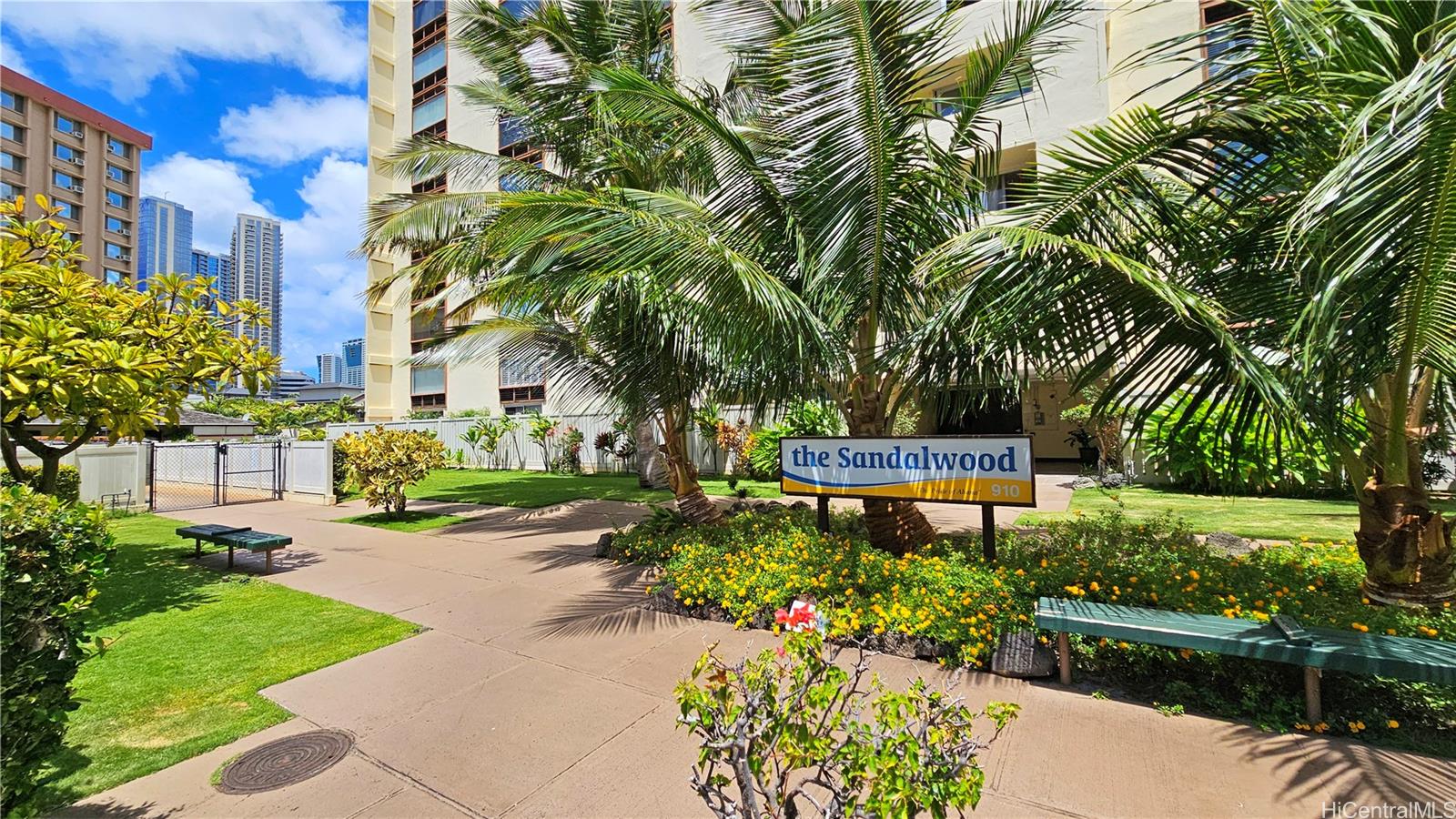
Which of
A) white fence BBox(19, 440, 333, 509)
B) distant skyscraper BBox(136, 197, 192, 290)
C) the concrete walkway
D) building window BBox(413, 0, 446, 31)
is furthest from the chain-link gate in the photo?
distant skyscraper BBox(136, 197, 192, 290)

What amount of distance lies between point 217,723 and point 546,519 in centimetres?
776

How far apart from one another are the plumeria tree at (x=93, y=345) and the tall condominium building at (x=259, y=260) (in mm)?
159112

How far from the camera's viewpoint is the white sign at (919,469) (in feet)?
17.6

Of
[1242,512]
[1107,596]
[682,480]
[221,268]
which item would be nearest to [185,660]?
[682,480]

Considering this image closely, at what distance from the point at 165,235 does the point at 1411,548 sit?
168 meters

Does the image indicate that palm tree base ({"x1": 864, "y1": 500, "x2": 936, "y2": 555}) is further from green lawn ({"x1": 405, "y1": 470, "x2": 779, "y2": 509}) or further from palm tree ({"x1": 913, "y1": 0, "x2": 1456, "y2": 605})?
green lawn ({"x1": 405, "y1": 470, "x2": 779, "y2": 509})

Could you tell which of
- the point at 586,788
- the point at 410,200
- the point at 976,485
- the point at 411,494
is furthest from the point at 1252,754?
the point at 411,494

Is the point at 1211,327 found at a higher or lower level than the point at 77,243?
lower

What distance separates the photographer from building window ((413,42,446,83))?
31.1 m

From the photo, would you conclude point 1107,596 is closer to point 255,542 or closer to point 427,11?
point 255,542

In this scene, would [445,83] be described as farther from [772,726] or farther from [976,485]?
[772,726]

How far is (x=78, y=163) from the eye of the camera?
56.1m

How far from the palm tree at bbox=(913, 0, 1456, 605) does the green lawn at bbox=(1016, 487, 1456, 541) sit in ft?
12.2

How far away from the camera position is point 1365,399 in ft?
14.6
